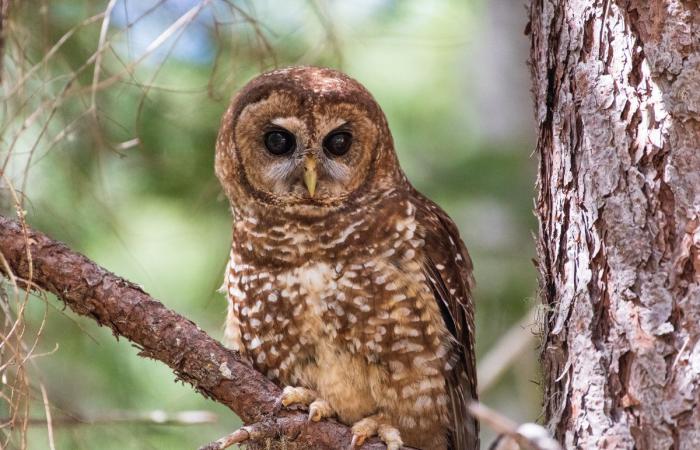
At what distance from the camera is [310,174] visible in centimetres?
324

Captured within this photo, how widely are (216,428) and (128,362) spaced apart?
22.7 inches

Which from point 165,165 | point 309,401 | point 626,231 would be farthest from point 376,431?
point 165,165

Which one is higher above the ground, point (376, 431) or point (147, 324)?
point (147, 324)

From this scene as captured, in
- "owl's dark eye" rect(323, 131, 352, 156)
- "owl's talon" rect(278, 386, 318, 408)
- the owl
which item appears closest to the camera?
"owl's talon" rect(278, 386, 318, 408)

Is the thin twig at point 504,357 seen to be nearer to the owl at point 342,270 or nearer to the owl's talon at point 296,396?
the owl at point 342,270

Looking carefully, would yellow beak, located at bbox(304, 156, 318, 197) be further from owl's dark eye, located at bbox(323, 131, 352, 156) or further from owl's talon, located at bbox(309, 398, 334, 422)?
owl's talon, located at bbox(309, 398, 334, 422)

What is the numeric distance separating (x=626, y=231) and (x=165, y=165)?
2.89 metres

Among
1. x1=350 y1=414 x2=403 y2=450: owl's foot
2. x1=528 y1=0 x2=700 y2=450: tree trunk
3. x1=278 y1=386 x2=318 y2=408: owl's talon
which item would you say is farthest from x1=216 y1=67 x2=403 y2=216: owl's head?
x1=528 y1=0 x2=700 y2=450: tree trunk

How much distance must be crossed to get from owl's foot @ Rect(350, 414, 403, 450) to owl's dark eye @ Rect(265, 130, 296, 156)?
1.01 meters

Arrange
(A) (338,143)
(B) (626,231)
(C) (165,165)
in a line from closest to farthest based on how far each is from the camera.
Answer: (B) (626,231), (A) (338,143), (C) (165,165)

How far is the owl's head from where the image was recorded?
3275 millimetres

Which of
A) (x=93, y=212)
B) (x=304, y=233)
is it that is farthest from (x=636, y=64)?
(x=93, y=212)

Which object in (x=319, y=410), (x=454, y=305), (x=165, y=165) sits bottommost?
(x=319, y=410)

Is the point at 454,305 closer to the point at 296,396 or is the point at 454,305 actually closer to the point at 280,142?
the point at 296,396
